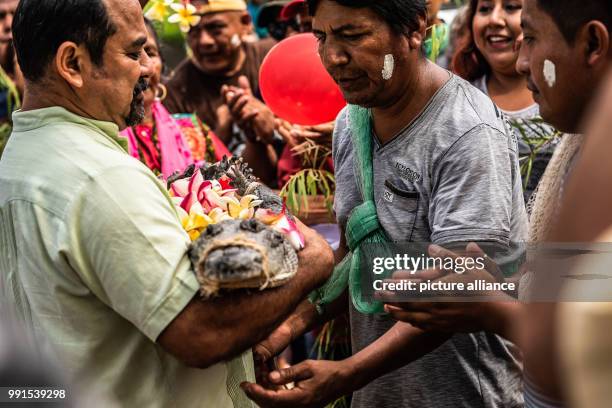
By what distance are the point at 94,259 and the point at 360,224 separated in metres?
0.85

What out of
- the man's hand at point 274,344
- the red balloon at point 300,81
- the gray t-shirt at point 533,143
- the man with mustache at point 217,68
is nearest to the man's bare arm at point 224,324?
the man's hand at point 274,344

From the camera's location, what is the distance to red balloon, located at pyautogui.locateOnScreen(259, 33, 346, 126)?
3367 mm

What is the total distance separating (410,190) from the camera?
2.24m

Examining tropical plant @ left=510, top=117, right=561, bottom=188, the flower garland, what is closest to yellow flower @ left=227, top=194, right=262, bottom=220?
the flower garland

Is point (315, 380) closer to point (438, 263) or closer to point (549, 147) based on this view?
point (438, 263)

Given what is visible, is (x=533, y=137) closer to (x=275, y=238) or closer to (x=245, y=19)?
(x=275, y=238)

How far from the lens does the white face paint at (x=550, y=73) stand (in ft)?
5.51

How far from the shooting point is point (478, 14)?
3.88m

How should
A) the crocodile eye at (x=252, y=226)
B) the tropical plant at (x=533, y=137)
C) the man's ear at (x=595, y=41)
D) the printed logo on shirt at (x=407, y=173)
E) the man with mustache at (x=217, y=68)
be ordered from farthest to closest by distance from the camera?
the man with mustache at (x=217, y=68) → the tropical plant at (x=533, y=137) → the printed logo on shirt at (x=407, y=173) → the crocodile eye at (x=252, y=226) → the man's ear at (x=595, y=41)

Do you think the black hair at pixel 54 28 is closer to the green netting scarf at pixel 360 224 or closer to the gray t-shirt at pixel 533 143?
the green netting scarf at pixel 360 224

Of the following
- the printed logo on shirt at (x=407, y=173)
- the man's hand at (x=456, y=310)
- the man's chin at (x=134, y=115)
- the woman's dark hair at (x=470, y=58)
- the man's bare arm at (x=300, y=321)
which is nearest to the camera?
the man's hand at (x=456, y=310)

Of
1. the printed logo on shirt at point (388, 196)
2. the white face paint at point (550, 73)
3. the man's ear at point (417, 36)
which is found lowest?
the printed logo on shirt at point (388, 196)

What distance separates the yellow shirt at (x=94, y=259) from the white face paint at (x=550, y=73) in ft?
2.76

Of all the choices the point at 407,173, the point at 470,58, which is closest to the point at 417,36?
the point at 407,173
